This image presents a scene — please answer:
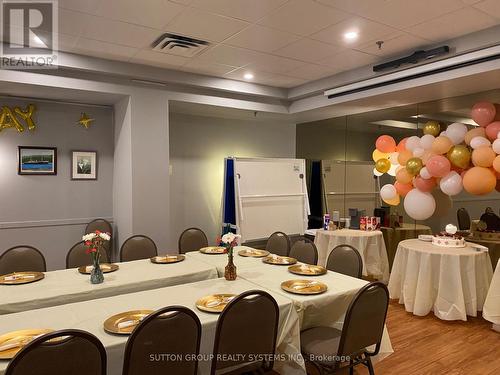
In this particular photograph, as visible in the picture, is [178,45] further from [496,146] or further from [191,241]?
[496,146]

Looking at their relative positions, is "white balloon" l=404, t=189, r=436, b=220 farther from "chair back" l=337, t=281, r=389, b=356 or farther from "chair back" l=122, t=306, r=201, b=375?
"chair back" l=122, t=306, r=201, b=375

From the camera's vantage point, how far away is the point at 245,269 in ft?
10.6

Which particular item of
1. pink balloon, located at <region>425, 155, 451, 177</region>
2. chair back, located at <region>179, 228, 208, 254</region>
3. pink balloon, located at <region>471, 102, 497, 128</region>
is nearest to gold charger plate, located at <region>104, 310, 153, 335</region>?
chair back, located at <region>179, 228, 208, 254</region>

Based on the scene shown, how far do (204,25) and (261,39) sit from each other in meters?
0.63

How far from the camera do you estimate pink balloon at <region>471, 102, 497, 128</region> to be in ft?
12.0

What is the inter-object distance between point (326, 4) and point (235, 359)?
2.67 metres

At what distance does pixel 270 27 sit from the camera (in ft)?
10.8

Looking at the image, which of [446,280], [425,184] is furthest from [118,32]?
[446,280]

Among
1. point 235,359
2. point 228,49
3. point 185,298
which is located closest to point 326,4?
point 228,49

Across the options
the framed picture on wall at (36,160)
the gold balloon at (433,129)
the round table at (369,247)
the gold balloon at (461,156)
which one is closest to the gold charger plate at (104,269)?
the framed picture on wall at (36,160)

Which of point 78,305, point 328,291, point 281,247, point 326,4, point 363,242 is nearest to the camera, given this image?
point 78,305

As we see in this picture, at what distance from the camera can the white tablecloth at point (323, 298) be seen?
2.46 m

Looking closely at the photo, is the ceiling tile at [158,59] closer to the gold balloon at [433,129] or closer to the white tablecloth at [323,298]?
the white tablecloth at [323,298]

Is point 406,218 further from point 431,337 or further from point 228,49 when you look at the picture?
point 228,49
